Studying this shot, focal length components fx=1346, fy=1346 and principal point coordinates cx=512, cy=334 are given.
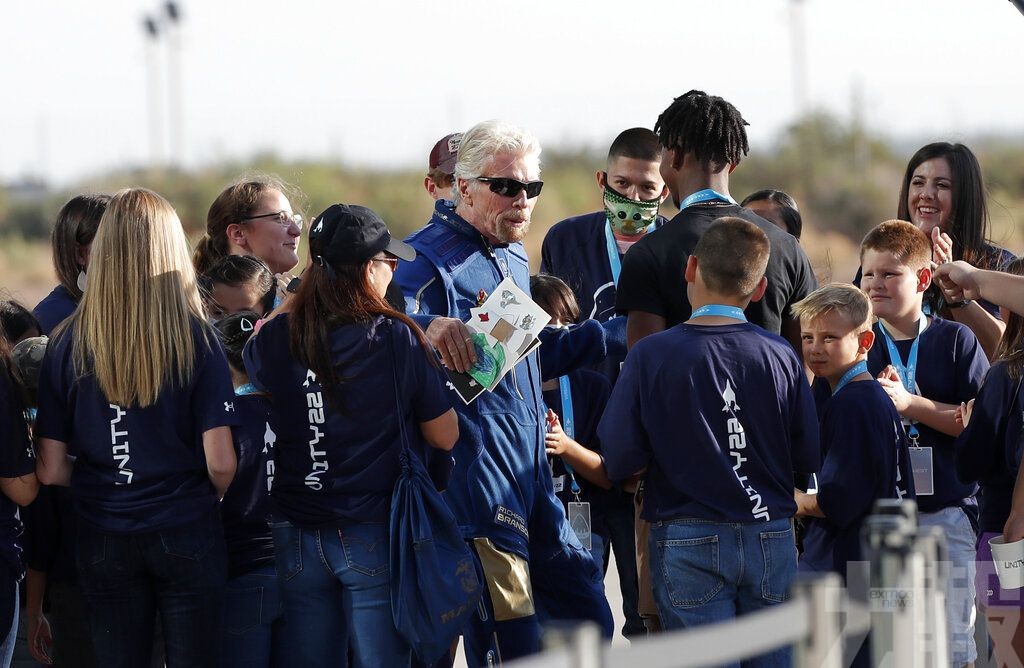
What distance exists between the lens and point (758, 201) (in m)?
7.12

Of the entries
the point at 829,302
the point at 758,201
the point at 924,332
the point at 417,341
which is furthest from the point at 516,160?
the point at 758,201

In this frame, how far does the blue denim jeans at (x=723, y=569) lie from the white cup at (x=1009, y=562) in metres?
0.92

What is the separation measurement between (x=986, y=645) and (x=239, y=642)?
2942mm

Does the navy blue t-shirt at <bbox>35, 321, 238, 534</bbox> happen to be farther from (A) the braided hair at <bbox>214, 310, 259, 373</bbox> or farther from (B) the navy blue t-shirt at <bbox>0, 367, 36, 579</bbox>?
(A) the braided hair at <bbox>214, 310, 259, 373</bbox>

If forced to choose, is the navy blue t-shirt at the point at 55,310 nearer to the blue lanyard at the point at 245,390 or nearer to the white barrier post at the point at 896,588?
the blue lanyard at the point at 245,390

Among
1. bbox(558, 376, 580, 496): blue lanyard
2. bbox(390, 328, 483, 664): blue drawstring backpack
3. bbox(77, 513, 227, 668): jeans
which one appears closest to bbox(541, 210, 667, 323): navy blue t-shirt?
bbox(558, 376, 580, 496): blue lanyard

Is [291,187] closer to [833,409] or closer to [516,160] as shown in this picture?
[516,160]

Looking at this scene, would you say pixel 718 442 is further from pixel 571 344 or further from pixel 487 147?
pixel 487 147

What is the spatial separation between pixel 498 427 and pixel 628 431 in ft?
1.53

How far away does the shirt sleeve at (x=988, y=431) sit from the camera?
505 cm

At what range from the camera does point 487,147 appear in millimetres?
4969

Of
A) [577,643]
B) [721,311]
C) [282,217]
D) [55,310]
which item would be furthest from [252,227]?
[577,643]

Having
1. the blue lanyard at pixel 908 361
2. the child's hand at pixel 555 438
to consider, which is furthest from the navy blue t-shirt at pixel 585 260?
the blue lanyard at pixel 908 361

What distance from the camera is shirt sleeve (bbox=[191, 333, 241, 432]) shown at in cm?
447
